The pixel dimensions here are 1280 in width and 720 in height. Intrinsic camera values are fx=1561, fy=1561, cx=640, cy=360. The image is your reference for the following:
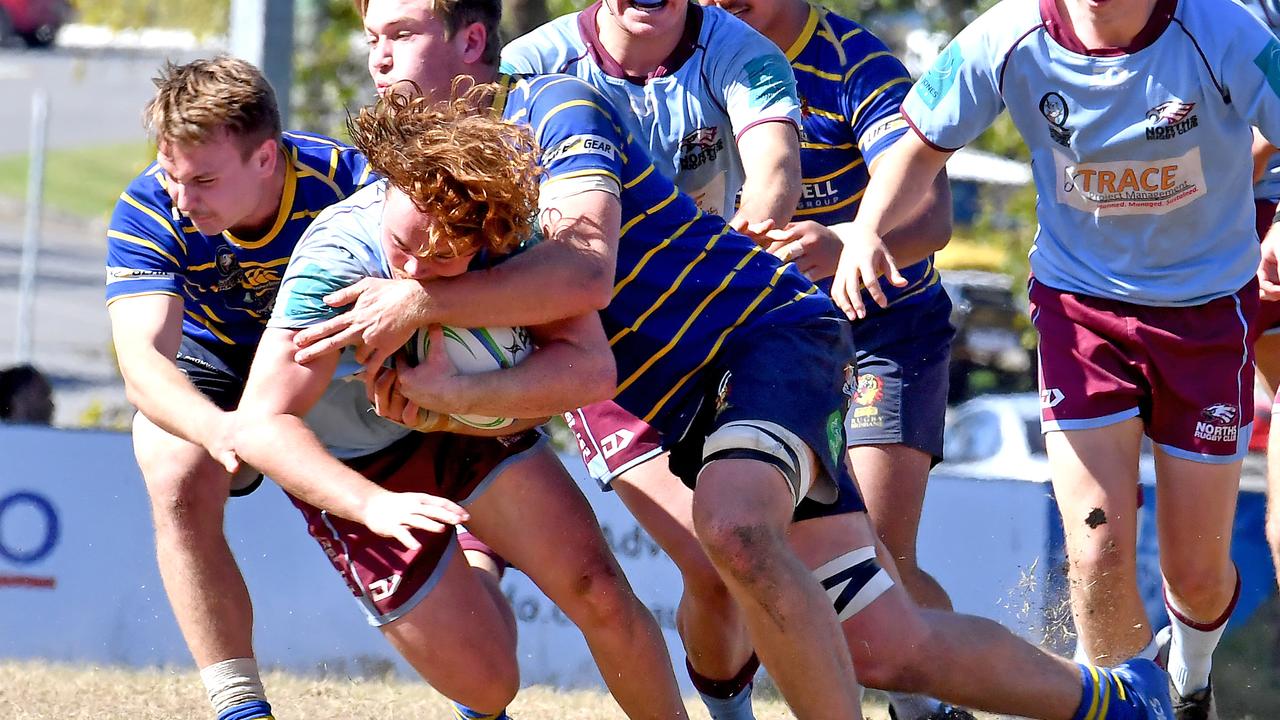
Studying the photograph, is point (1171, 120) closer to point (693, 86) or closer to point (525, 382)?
point (693, 86)

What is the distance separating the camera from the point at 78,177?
71.8ft

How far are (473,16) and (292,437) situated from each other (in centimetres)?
116

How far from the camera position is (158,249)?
12.8ft

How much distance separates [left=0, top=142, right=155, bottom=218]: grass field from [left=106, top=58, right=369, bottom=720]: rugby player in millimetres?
17510

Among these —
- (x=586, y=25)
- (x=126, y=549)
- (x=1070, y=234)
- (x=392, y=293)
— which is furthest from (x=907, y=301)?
(x=126, y=549)

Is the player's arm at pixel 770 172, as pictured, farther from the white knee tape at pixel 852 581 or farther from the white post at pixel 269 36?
the white post at pixel 269 36

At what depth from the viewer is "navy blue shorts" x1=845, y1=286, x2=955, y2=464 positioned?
470 centimetres

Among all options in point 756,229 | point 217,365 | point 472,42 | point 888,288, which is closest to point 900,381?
point 888,288

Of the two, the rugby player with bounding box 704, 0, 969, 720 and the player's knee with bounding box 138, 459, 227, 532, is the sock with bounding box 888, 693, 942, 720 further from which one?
the player's knee with bounding box 138, 459, 227, 532

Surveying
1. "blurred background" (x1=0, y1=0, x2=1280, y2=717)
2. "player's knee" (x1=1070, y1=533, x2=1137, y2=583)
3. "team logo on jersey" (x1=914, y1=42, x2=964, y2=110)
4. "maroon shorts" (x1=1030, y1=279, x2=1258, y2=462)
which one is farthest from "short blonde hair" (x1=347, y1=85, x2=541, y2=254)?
"blurred background" (x1=0, y1=0, x2=1280, y2=717)

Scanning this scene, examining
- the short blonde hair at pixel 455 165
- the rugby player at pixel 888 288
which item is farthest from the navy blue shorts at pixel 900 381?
the short blonde hair at pixel 455 165

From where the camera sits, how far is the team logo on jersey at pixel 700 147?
4242 mm

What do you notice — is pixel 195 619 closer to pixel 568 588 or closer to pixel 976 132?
pixel 568 588

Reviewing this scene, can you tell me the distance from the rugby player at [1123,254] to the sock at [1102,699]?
16.4 inches
